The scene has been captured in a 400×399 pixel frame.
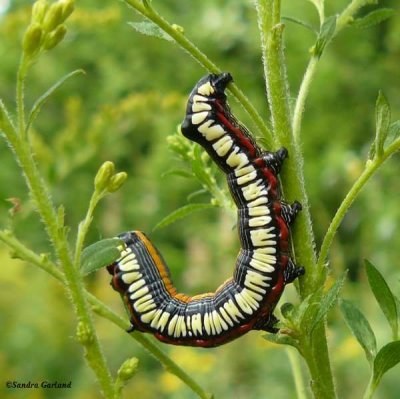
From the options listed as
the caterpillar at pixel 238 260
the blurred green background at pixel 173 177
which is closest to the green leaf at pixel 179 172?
the caterpillar at pixel 238 260

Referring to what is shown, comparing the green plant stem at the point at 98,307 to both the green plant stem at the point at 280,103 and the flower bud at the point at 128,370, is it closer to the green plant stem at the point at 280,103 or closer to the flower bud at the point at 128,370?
the flower bud at the point at 128,370

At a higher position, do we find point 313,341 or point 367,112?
point 367,112

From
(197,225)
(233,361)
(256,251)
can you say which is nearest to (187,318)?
(256,251)

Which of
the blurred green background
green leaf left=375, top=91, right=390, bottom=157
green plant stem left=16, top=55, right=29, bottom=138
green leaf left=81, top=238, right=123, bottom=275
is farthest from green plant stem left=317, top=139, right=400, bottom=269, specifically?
the blurred green background

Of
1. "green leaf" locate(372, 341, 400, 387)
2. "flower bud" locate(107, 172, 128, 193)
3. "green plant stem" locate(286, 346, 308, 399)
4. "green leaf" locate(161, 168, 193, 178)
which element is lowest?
"green plant stem" locate(286, 346, 308, 399)

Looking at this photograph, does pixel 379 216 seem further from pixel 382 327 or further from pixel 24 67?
pixel 24 67

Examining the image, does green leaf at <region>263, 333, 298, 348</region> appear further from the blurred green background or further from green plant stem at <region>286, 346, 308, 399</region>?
the blurred green background
